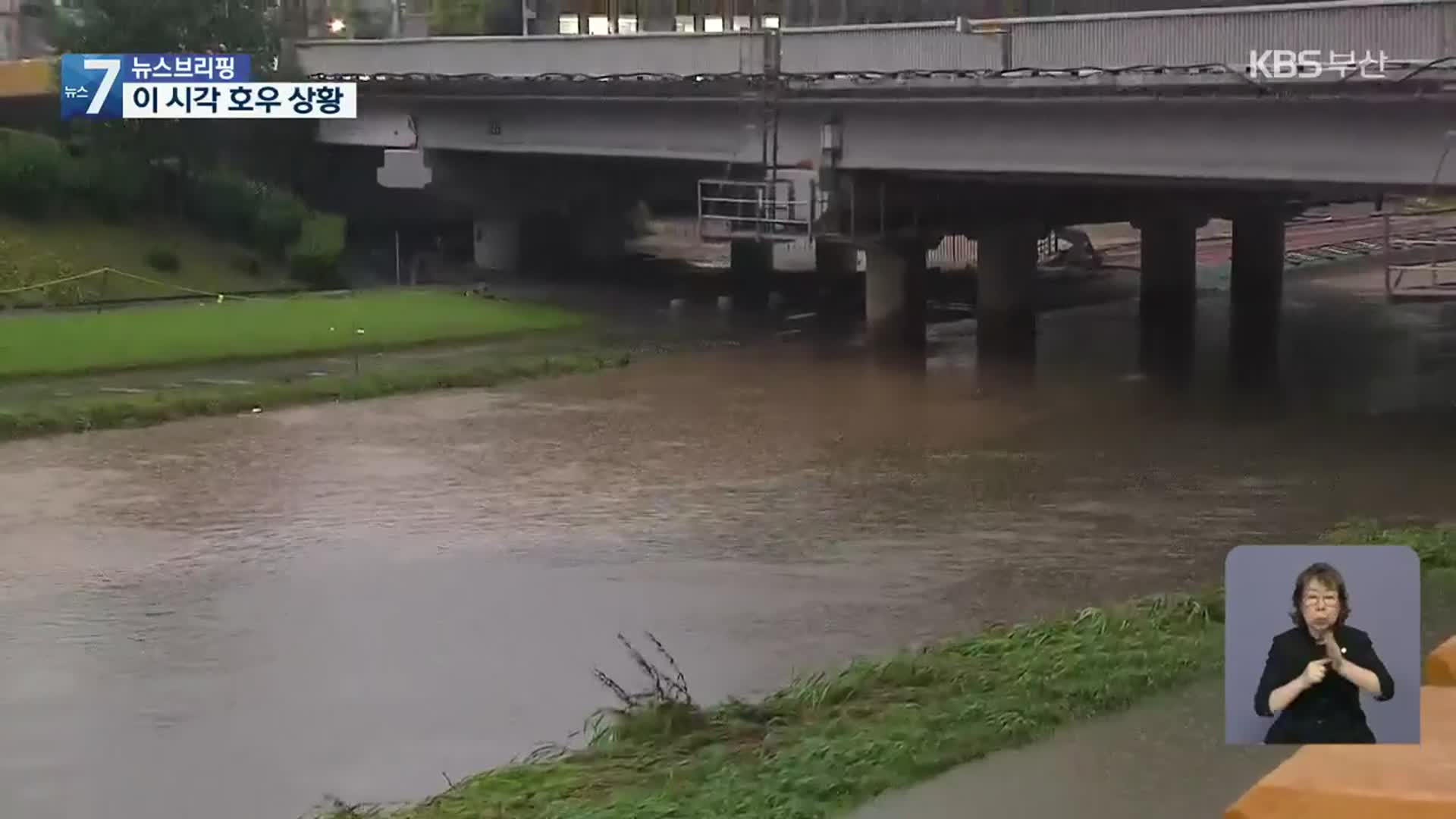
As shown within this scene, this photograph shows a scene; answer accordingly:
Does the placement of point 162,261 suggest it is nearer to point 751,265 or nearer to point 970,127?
point 751,265

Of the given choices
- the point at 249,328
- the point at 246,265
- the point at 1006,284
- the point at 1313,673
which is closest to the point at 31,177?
the point at 246,265

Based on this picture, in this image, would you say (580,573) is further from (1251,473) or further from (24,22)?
(24,22)

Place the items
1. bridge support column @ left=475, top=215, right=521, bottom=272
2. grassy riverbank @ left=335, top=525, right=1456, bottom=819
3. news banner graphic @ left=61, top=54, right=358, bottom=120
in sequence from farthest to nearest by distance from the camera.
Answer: bridge support column @ left=475, top=215, right=521, bottom=272 < news banner graphic @ left=61, top=54, right=358, bottom=120 < grassy riverbank @ left=335, top=525, right=1456, bottom=819

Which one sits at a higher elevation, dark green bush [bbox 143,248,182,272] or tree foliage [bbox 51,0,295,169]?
tree foliage [bbox 51,0,295,169]

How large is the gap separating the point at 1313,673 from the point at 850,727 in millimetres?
6256

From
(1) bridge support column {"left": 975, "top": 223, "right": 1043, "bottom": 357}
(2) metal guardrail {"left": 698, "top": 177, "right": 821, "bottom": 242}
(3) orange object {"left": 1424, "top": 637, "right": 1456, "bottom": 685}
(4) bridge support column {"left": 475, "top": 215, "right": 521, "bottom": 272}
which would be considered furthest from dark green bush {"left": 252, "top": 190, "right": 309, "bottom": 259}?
(3) orange object {"left": 1424, "top": 637, "right": 1456, "bottom": 685}

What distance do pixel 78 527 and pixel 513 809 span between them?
10681 millimetres

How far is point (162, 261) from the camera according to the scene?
125 feet

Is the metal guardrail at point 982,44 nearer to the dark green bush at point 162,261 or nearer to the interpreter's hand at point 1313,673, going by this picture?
the dark green bush at point 162,261

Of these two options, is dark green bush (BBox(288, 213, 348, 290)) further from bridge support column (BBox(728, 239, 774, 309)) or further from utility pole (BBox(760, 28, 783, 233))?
utility pole (BBox(760, 28, 783, 233))

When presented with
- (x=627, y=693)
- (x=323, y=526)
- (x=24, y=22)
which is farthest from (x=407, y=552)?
(x=24, y=22)

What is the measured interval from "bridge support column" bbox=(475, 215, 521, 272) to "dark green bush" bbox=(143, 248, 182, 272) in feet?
30.0

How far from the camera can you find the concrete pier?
33969mm

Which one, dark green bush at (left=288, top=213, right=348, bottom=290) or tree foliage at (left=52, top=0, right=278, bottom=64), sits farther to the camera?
tree foliage at (left=52, top=0, right=278, bottom=64)
